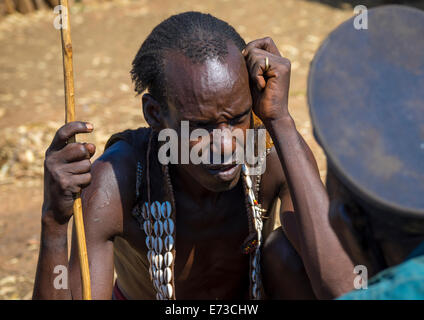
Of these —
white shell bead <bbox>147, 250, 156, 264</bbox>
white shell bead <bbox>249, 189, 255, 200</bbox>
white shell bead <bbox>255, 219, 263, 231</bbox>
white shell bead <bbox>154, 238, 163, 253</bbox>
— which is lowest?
white shell bead <bbox>147, 250, 156, 264</bbox>

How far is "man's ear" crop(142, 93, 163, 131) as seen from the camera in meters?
2.79

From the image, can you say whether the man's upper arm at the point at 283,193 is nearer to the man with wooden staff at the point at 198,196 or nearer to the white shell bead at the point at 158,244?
the man with wooden staff at the point at 198,196

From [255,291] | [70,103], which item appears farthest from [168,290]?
[70,103]

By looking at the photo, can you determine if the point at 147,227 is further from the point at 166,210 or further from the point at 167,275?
the point at 167,275

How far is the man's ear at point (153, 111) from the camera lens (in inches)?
110

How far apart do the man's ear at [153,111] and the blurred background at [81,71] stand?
201 cm

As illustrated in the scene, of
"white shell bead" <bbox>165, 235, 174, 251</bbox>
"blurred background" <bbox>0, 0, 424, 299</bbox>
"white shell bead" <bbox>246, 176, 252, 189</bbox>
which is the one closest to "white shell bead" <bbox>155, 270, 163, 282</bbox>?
"white shell bead" <bbox>165, 235, 174, 251</bbox>

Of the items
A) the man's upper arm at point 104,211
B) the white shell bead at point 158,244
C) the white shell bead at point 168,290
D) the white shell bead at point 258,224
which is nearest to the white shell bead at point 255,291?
the white shell bead at point 258,224

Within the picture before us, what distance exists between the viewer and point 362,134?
5.21 feet

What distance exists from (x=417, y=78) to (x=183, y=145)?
4.16 ft

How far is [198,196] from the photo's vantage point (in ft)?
9.88

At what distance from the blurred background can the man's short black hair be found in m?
2.17

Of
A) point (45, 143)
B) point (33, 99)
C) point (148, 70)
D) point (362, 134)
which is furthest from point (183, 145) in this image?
point (33, 99)

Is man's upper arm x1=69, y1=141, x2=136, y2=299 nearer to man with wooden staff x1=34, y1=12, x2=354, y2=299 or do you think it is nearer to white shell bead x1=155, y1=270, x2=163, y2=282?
man with wooden staff x1=34, y1=12, x2=354, y2=299
